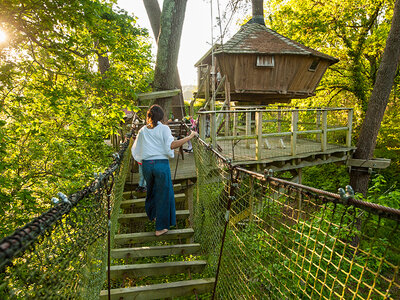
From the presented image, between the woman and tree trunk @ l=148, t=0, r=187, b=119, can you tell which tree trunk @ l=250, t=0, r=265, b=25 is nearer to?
tree trunk @ l=148, t=0, r=187, b=119

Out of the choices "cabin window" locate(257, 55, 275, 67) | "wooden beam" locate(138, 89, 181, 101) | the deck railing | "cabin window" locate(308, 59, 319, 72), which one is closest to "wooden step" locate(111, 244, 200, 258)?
the deck railing

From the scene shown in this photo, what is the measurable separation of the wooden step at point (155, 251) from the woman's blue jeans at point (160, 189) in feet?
0.97

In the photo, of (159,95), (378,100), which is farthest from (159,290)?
(378,100)

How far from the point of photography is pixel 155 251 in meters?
3.53

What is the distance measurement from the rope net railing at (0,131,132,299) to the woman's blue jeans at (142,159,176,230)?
0.93 m

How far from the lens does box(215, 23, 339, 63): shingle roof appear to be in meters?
10.3

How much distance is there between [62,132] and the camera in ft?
19.2

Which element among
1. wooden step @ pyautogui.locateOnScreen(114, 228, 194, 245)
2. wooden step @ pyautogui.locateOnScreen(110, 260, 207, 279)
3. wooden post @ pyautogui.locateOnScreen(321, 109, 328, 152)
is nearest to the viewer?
wooden step @ pyautogui.locateOnScreen(110, 260, 207, 279)

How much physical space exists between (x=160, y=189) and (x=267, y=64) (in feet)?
29.2

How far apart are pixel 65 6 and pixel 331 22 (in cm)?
1305

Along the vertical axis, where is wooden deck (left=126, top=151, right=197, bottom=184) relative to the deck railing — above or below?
below

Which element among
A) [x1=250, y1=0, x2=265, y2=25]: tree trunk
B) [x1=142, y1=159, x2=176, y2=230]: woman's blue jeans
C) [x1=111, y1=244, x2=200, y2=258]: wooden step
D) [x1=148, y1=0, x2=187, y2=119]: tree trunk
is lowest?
[x1=111, y1=244, x2=200, y2=258]: wooden step

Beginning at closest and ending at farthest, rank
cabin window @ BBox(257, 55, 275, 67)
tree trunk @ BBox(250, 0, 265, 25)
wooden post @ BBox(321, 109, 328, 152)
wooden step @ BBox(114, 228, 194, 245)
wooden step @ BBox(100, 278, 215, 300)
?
1. wooden step @ BBox(100, 278, 215, 300)
2. wooden step @ BBox(114, 228, 194, 245)
3. wooden post @ BBox(321, 109, 328, 152)
4. cabin window @ BBox(257, 55, 275, 67)
5. tree trunk @ BBox(250, 0, 265, 25)

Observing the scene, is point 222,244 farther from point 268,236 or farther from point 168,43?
point 168,43
